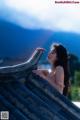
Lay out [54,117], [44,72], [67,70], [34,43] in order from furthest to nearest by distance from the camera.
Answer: [34,43] < [67,70] < [44,72] < [54,117]

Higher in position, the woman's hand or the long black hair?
the long black hair

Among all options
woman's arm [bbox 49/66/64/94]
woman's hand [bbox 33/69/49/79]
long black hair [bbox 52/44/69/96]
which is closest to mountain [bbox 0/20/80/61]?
long black hair [bbox 52/44/69/96]

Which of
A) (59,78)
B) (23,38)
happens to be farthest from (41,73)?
(23,38)

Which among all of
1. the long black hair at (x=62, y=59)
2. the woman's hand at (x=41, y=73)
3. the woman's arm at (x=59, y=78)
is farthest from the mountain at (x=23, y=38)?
the woman's hand at (x=41, y=73)

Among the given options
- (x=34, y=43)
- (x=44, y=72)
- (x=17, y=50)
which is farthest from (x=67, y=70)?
(x=17, y=50)

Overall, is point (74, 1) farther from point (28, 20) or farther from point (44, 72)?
point (28, 20)

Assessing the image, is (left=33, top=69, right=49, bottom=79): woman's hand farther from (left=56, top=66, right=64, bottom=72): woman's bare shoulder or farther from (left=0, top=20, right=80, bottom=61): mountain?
(left=0, top=20, right=80, bottom=61): mountain

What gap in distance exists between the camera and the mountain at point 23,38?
56.3 ft

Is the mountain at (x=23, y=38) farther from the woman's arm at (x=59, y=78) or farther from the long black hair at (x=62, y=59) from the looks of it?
the woman's arm at (x=59, y=78)

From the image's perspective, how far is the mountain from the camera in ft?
56.3

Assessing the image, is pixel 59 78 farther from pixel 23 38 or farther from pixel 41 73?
pixel 23 38

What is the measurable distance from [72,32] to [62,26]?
40.3 inches

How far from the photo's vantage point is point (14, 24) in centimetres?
1856

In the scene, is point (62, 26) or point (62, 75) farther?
point (62, 26)
